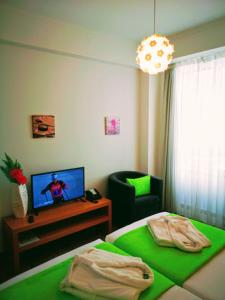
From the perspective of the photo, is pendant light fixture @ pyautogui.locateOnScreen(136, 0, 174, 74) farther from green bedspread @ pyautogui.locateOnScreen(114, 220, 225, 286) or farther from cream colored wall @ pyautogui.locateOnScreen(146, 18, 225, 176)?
cream colored wall @ pyautogui.locateOnScreen(146, 18, 225, 176)

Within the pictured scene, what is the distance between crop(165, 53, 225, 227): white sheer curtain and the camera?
3305 mm

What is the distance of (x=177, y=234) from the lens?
1.99m

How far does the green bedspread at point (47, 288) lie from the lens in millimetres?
1342

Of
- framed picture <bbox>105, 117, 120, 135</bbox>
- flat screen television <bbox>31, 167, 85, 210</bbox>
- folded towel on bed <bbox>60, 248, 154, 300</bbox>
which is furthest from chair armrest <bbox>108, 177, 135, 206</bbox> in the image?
folded towel on bed <bbox>60, 248, 154, 300</bbox>

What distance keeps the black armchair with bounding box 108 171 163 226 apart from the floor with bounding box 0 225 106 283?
38cm

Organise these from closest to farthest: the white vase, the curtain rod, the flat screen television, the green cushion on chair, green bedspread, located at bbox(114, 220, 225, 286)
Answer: green bedspread, located at bbox(114, 220, 225, 286) < the white vase < the flat screen television < the curtain rod < the green cushion on chair

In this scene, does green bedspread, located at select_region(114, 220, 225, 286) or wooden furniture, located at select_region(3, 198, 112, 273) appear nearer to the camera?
green bedspread, located at select_region(114, 220, 225, 286)

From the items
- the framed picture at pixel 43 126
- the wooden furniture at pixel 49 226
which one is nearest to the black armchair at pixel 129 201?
the wooden furniture at pixel 49 226

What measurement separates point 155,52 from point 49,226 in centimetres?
248

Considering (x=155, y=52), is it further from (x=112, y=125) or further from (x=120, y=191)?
(x=120, y=191)

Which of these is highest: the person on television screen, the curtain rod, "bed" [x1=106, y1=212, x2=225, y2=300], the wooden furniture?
the curtain rod

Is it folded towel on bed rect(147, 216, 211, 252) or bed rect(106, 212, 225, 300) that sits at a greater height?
folded towel on bed rect(147, 216, 211, 252)

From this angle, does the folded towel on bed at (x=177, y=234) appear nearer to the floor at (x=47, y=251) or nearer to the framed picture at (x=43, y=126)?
the floor at (x=47, y=251)

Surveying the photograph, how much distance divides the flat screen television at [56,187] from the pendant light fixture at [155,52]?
185 cm
